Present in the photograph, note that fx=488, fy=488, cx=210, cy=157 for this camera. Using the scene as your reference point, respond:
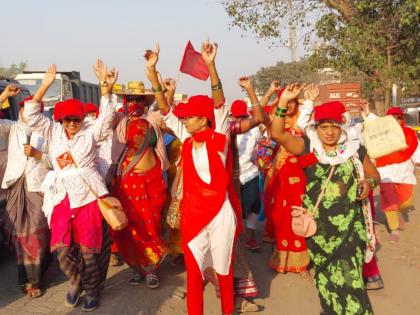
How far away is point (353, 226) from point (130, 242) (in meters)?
2.35

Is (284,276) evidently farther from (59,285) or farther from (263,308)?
(59,285)

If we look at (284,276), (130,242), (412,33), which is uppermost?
(412,33)

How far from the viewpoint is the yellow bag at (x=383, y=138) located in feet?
14.6

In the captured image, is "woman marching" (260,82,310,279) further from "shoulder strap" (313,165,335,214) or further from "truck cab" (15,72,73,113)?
"truck cab" (15,72,73,113)

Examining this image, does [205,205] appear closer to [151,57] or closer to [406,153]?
[151,57]

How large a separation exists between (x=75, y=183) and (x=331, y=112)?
217cm

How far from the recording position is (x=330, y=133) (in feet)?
11.5

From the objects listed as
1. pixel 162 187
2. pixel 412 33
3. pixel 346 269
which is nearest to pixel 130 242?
pixel 162 187

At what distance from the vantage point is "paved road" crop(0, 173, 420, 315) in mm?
4332

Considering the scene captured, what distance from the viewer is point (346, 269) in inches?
136

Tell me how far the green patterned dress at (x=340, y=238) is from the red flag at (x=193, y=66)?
5.06 feet

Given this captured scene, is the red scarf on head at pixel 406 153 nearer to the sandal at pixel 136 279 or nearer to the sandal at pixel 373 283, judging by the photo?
the sandal at pixel 373 283

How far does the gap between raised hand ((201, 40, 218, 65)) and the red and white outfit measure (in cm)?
43

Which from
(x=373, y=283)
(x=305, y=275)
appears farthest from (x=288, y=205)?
(x=373, y=283)
